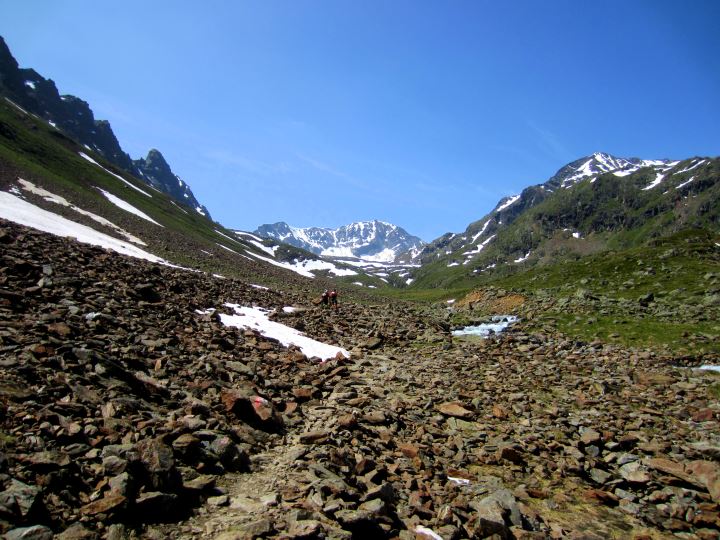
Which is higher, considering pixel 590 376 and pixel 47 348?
pixel 590 376

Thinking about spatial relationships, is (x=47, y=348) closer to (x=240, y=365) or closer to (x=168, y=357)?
(x=168, y=357)

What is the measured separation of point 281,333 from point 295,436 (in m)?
13.8

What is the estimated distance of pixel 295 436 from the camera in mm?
13008

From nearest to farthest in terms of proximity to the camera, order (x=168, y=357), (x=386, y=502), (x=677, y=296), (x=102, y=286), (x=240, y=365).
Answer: (x=386, y=502) → (x=168, y=357) → (x=240, y=365) → (x=102, y=286) → (x=677, y=296)

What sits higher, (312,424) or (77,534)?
(312,424)

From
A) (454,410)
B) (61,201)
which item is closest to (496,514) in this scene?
(454,410)

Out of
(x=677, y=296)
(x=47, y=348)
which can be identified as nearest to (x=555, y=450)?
(x=47, y=348)

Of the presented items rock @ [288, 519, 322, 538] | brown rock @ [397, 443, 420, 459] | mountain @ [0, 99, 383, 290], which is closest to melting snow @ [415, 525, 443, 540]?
rock @ [288, 519, 322, 538]

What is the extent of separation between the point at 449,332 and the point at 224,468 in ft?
92.8

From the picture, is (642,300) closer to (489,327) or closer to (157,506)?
(489,327)

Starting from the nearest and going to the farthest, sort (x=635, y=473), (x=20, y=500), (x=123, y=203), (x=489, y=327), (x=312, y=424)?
(x=20, y=500) → (x=635, y=473) → (x=312, y=424) → (x=489, y=327) → (x=123, y=203)

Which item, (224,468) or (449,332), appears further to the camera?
(449,332)

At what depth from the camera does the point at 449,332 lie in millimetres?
35938

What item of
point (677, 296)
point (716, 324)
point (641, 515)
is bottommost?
point (641, 515)
